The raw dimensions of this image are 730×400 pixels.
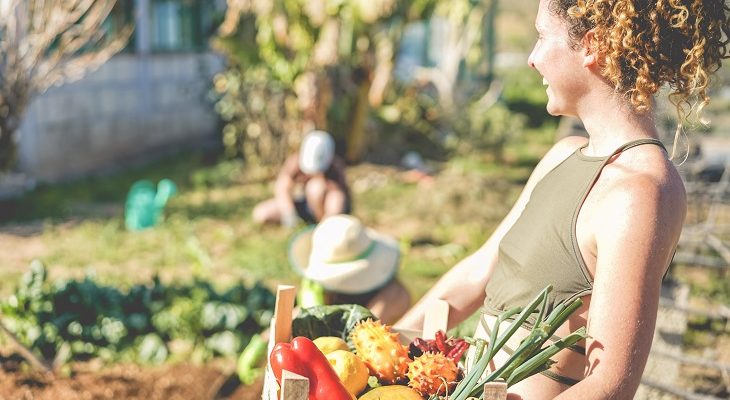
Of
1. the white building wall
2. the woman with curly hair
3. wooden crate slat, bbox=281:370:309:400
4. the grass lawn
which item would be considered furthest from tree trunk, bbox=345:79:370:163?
wooden crate slat, bbox=281:370:309:400

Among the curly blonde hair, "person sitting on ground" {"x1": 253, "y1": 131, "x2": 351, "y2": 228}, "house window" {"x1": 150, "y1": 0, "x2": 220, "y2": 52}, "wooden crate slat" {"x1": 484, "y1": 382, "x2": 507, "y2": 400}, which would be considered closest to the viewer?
"wooden crate slat" {"x1": 484, "y1": 382, "x2": 507, "y2": 400}

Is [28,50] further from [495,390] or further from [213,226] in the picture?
[495,390]

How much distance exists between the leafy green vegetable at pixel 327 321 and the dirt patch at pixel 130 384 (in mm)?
2107

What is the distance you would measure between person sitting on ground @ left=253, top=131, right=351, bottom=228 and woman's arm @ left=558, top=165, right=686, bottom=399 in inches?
195

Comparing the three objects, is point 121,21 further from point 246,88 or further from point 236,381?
point 236,381

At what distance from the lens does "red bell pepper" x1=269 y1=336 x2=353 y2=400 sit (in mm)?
1498

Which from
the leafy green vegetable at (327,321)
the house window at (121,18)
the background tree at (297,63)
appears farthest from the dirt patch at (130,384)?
the house window at (121,18)

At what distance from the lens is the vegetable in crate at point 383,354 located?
1680 millimetres

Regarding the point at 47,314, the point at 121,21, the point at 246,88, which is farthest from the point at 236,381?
the point at 121,21

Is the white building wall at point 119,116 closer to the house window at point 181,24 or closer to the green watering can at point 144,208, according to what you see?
the house window at point 181,24

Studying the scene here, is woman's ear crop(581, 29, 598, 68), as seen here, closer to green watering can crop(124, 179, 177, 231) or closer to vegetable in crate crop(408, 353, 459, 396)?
vegetable in crate crop(408, 353, 459, 396)

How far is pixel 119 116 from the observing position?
11.0 metres

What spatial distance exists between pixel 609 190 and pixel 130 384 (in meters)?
3.17

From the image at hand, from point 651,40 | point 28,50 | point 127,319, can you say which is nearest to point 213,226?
point 28,50
